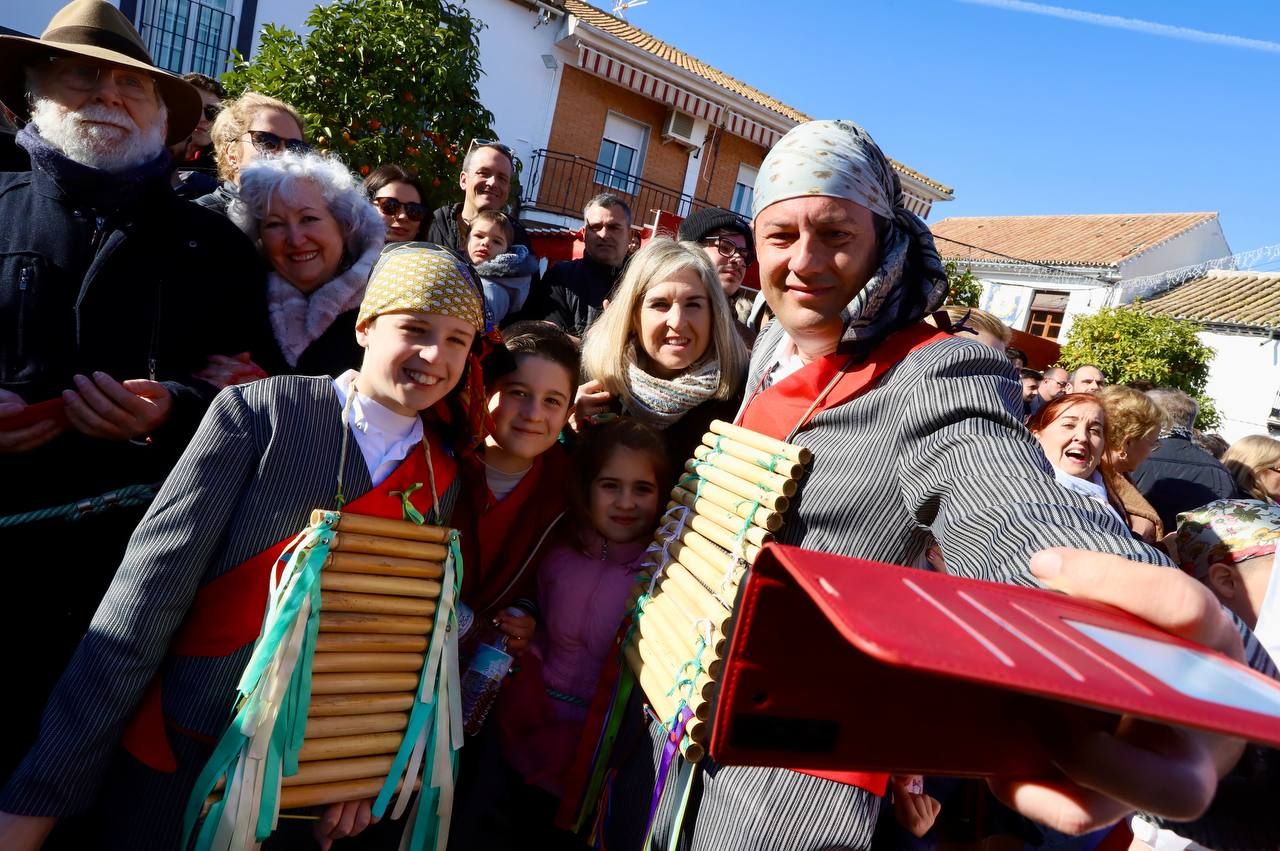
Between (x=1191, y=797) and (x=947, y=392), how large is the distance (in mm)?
755

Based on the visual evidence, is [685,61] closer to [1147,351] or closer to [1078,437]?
[1147,351]

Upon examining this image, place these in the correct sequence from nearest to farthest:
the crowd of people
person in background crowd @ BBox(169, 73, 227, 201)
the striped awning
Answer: the crowd of people, person in background crowd @ BBox(169, 73, 227, 201), the striped awning

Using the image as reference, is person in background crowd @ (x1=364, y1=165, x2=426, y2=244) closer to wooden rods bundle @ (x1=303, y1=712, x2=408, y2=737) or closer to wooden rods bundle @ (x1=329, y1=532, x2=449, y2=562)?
wooden rods bundle @ (x1=329, y1=532, x2=449, y2=562)

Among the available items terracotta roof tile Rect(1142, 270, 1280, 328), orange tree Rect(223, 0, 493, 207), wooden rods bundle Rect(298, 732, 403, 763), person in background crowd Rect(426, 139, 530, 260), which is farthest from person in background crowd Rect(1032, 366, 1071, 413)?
terracotta roof tile Rect(1142, 270, 1280, 328)

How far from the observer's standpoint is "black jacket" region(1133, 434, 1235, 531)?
488 centimetres

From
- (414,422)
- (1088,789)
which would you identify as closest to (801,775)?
(1088,789)

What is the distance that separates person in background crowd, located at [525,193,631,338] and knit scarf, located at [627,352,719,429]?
6.54 feet

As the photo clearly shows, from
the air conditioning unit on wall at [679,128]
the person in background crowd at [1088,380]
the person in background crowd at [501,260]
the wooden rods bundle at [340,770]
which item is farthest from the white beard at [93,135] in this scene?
the air conditioning unit on wall at [679,128]

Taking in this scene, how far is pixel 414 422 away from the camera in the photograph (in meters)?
1.98

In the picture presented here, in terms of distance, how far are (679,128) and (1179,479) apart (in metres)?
13.6

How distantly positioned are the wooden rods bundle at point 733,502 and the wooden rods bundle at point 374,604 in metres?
0.72

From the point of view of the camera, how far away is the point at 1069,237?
25719mm

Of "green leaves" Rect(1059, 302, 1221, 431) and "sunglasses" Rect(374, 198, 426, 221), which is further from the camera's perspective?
"green leaves" Rect(1059, 302, 1221, 431)

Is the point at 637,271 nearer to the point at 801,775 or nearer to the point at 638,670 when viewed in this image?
the point at 638,670
